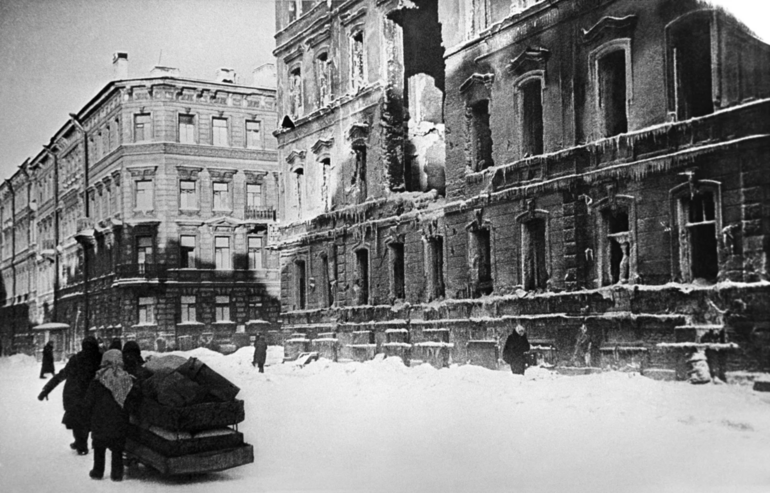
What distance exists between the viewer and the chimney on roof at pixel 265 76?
9938 mm

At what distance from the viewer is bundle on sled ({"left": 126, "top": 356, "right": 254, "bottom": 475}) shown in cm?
698

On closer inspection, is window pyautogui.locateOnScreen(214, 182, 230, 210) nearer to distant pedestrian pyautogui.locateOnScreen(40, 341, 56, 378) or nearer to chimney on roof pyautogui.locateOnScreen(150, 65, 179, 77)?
chimney on roof pyautogui.locateOnScreen(150, 65, 179, 77)

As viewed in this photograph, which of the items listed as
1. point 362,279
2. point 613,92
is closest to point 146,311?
point 362,279

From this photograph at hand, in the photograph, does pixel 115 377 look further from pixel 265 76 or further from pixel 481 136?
pixel 481 136

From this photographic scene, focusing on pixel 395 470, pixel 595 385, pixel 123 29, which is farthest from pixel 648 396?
pixel 123 29

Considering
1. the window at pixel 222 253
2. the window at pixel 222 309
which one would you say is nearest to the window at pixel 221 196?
the window at pixel 222 253

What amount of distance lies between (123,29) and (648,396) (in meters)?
6.45

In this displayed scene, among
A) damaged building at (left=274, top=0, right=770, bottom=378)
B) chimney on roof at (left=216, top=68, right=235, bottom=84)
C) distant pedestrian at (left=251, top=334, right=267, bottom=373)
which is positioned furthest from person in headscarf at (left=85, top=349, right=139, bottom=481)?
chimney on roof at (left=216, top=68, right=235, bottom=84)

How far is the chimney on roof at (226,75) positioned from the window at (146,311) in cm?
257

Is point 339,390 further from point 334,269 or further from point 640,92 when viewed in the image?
point 640,92

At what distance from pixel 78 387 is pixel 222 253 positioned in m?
2.32

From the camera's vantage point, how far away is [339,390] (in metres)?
9.10

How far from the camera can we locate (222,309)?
942 centimetres

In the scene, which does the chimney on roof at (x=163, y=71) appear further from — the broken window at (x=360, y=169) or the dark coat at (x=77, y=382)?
the dark coat at (x=77, y=382)
